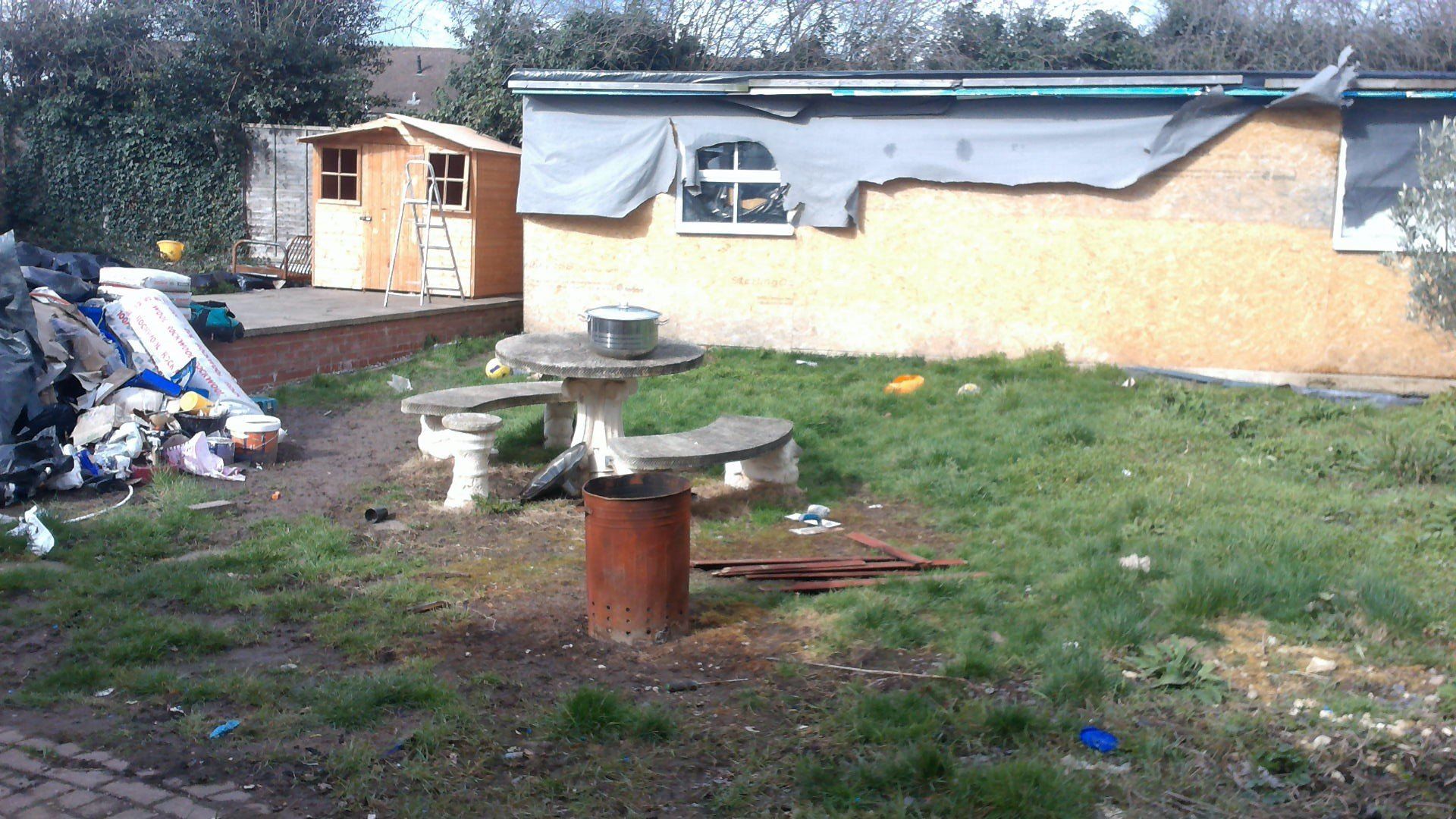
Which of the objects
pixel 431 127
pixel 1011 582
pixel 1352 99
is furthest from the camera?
pixel 431 127

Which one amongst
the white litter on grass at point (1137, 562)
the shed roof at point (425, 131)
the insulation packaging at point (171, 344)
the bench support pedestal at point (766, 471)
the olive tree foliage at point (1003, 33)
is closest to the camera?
the white litter on grass at point (1137, 562)

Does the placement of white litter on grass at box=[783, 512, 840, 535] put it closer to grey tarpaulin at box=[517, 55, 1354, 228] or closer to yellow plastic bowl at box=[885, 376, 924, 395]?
yellow plastic bowl at box=[885, 376, 924, 395]

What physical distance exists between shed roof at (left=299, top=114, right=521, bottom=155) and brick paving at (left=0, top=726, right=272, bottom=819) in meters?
10.3

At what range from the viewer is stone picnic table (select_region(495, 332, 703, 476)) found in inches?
268

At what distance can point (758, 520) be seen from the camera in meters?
6.76

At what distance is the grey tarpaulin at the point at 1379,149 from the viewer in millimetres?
10188

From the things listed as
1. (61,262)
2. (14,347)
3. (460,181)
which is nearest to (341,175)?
(460,181)

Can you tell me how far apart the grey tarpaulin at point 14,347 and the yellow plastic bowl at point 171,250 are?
28.2 ft

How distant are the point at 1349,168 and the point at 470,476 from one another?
330 inches

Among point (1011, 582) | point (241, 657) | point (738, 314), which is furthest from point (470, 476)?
point (738, 314)

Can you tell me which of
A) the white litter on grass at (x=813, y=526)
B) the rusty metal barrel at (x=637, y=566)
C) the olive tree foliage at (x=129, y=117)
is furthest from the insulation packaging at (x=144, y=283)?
the olive tree foliage at (x=129, y=117)

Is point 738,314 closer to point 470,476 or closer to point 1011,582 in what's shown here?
point 470,476

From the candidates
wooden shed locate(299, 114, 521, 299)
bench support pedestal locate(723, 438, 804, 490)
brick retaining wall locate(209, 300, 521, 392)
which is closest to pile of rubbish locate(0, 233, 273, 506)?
brick retaining wall locate(209, 300, 521, 392)

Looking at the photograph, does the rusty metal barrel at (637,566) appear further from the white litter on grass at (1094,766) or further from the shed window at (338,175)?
the shed window at (338,175)
